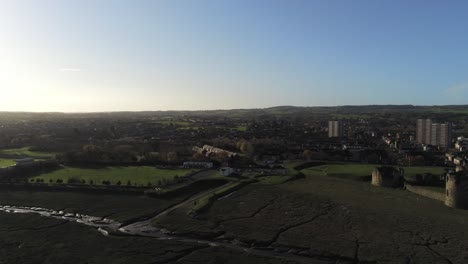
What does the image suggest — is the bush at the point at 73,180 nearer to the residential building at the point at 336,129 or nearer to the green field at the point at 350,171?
the green field at the point at 350,171

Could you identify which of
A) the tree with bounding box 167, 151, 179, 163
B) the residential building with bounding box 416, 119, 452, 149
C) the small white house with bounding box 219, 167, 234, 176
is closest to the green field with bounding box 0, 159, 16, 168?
the tree with bounding box 167, 151, 179, 163

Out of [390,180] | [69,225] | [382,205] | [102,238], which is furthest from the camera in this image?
A: [390,180]

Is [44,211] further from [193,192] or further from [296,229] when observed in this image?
[296,229]

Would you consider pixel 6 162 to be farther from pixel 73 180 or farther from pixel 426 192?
pixel 426 192

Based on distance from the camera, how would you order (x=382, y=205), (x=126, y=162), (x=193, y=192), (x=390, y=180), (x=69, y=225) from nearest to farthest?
(x=69, y=225), (x=382, y=205), (x=193, y=192), (x=390, y=180), (x=126, y=162)

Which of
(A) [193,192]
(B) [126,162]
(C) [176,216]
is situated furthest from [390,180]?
(B) [126,162]

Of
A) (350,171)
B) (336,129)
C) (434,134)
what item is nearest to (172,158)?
(350,171)
